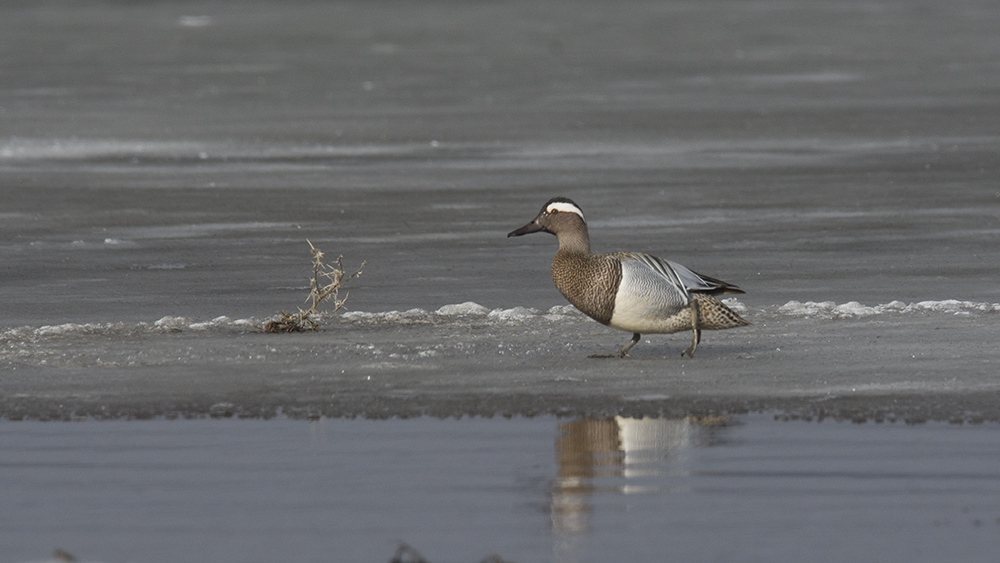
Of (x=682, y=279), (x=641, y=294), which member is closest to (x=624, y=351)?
(x=641, y=294)

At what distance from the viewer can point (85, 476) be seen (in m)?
5.94

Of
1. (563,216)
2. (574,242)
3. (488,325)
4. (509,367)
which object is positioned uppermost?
(563,216)

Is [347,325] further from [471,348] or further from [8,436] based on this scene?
[8,436]

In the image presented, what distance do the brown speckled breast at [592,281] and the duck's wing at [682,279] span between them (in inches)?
5.2

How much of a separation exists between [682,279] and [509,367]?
1007mm

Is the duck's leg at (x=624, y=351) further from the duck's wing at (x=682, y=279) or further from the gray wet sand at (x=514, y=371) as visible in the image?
the duck's wing at (x=682, y=279)

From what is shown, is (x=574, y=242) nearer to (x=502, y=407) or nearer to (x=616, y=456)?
(x=502, y=407)

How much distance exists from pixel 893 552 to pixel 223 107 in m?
19.6

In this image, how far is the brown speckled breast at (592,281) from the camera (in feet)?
25.9

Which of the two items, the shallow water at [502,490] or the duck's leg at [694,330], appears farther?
the duck's leg at [694,330]

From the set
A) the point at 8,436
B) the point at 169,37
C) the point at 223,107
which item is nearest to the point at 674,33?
the point at 169,37

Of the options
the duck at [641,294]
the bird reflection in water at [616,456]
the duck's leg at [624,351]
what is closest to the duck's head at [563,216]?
the duck at [641,294]

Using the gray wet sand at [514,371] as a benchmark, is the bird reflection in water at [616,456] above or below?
below

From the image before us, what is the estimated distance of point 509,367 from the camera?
787cm
